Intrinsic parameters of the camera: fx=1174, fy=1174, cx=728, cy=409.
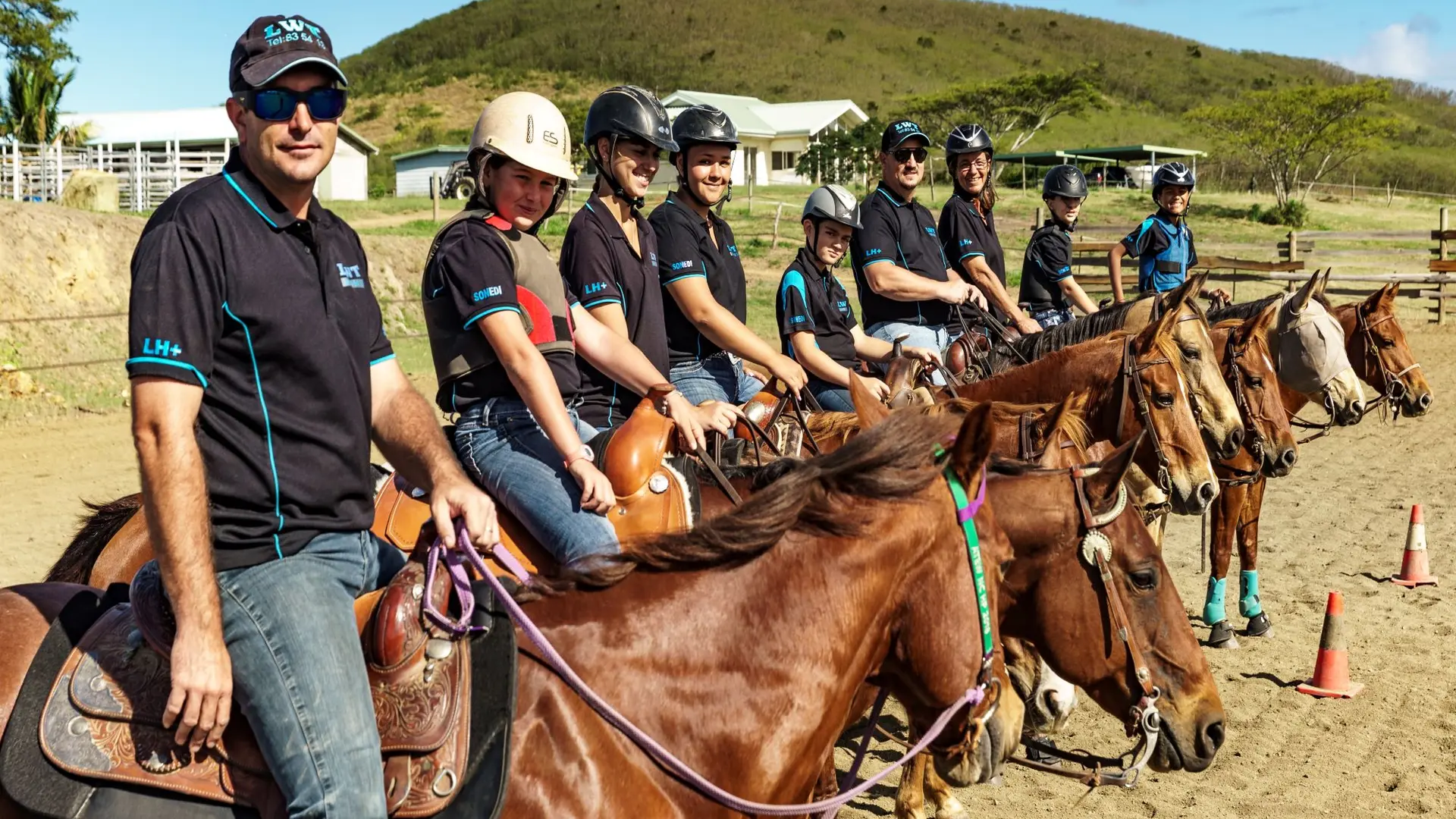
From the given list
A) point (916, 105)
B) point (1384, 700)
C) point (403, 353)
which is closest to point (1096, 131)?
point (916, 105)

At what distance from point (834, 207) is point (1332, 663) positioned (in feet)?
14.4

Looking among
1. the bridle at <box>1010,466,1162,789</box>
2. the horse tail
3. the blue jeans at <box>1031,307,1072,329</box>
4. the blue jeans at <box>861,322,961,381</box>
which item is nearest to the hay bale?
the blue jeans at <box>1031,307,1072,329</box>

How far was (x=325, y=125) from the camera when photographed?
2.75 m

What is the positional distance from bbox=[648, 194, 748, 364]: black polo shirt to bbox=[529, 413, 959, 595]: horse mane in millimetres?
2833

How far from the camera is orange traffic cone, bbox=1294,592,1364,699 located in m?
7.52

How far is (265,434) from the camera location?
2.62 m

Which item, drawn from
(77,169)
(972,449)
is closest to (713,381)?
(972,449)

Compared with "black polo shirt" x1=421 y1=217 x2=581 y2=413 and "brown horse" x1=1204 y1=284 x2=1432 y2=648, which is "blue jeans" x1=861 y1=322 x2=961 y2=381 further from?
"black polo shirt" x1=421 y1=217 x2=581 y2=413

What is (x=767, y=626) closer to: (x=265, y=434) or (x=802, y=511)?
(x=802, y=511)

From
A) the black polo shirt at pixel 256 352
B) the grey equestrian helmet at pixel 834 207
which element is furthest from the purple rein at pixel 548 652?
the grey equestrian helmet at pixel 834 207

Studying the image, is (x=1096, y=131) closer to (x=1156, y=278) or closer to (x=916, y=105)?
(x=916, y=105)

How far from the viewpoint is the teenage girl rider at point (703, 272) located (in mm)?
5797

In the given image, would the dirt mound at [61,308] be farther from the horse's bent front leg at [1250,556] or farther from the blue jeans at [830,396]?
the horse's bent front leg at [1250,556]

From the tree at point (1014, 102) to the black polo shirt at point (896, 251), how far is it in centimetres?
6558
